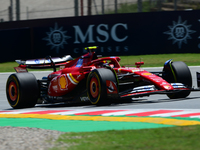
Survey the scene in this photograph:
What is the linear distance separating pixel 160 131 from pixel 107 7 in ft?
66.0

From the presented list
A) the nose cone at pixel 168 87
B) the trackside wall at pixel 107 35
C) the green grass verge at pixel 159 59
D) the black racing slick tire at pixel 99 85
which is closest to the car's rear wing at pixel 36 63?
the black racing slick tire at pixel 99 85

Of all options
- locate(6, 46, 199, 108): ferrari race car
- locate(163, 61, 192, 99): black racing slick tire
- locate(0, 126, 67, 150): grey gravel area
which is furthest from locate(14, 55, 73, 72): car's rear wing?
locate(0, 126, 67, 150): grey gravel area

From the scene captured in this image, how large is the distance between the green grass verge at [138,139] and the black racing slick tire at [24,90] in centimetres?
478

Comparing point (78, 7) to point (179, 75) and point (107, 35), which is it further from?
point (179, 75)

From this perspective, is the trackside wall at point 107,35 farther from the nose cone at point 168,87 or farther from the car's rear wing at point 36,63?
the nose cone at point 168,87

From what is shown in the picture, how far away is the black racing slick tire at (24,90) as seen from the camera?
10.3 metres

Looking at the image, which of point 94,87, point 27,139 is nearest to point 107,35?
point 94,87

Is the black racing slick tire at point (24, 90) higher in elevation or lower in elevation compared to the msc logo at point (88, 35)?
lower

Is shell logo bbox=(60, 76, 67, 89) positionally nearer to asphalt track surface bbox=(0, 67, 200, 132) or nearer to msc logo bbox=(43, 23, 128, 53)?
asphalt track surface bbox=(0, 67, 200, 132)

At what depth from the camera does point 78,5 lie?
25.9 m

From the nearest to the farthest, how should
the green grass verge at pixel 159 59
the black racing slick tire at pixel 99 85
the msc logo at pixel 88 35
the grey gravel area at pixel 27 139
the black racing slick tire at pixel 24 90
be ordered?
1. the grey gravel area at pixel 27 139
2. the black racing slick tire at pixel 99 85
3. the black racing slick tire at pixel 24 90
4. the green grass verge at pixel 159 59
5. the msc logo at pixel 88 35

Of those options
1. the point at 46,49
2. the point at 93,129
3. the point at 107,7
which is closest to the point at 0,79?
the point at 46,49

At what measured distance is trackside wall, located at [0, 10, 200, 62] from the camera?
23.2 metres

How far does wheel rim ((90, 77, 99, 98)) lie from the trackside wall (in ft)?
47.7
